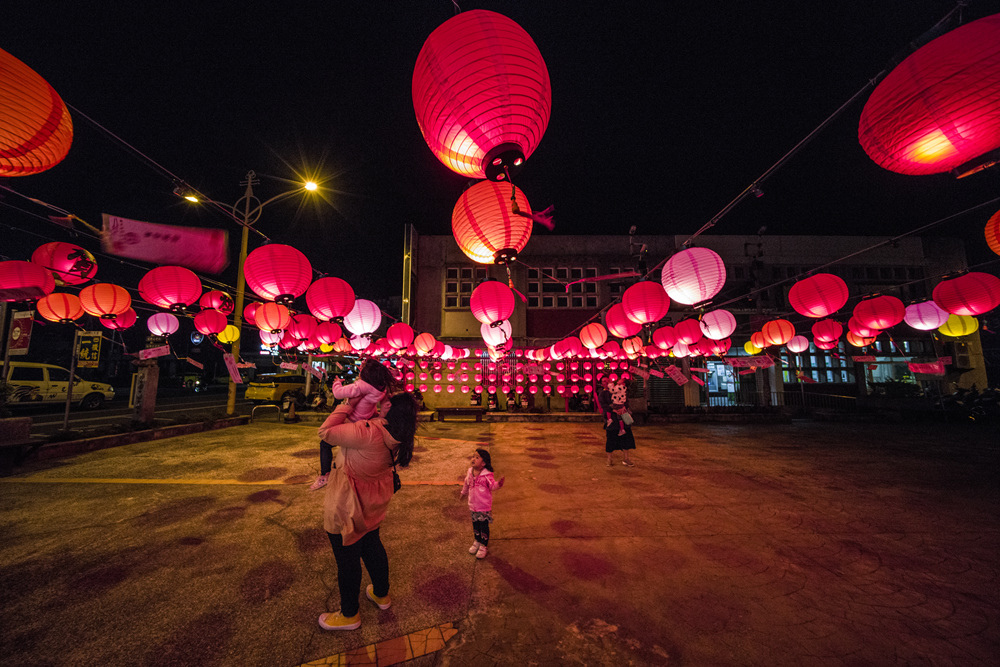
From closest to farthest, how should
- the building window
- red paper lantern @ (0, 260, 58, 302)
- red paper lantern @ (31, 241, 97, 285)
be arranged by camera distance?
red paper lantern @ (0, 260, 58, 302) < red paper lantern @ (31, 241, 97, 285) < the building window

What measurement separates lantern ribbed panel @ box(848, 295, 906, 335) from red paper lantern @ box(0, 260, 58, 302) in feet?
54.7

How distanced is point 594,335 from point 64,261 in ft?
40.9

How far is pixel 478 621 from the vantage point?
2535 millimetres

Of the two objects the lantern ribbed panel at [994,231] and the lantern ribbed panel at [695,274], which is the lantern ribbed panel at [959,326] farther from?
the lantern ribbed panel at [695,274]

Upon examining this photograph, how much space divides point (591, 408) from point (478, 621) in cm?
1421

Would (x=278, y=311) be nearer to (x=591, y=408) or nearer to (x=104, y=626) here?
(x=104, y=626)

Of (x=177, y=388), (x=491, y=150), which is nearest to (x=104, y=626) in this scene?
(x=491, y=150)

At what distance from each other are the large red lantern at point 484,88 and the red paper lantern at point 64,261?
8291mm

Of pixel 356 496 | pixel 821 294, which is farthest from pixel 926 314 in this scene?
pixel 356 496

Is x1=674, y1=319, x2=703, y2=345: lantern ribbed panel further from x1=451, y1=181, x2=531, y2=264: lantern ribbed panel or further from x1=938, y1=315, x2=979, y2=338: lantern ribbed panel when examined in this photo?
x1=451, y1=181, x2=531, y2=264: lantern ribbed panel

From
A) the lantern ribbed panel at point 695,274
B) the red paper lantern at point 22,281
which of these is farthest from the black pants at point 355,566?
the red paper lantern at point 22,281

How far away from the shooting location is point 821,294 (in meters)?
6.76

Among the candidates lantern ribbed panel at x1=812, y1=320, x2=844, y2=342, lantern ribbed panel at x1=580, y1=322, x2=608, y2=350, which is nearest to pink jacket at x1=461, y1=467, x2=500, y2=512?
lantern ribbed panel at x1=580, y1=322, x2=608, y2=350

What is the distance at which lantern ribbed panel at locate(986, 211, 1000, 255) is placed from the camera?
14.2 feet
